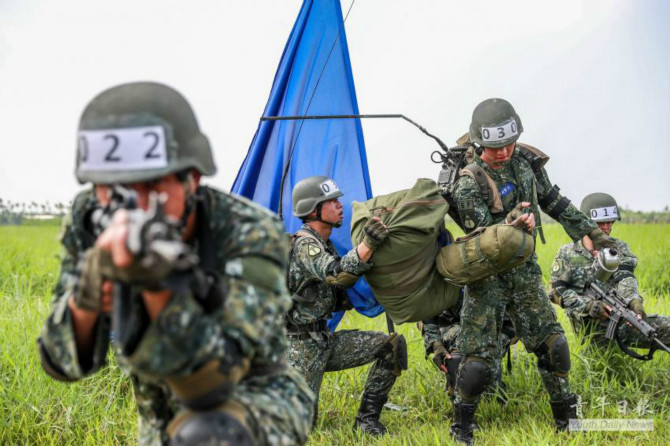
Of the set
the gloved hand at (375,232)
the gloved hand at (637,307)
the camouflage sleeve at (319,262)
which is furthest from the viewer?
the gloved hand at (637,307)

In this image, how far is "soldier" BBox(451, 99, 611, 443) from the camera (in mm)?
4863

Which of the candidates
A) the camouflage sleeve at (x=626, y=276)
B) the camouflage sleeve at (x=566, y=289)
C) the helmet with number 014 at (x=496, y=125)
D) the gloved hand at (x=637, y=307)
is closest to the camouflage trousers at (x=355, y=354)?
the helmet with number 014 at (x=496, y=125)

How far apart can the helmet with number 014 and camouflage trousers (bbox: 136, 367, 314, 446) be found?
2.90 metres

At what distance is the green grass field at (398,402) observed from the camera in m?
4.68

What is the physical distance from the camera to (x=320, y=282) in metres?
5.04

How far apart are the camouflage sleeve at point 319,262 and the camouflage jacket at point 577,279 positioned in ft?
7.95

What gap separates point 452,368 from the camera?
18.2 feet

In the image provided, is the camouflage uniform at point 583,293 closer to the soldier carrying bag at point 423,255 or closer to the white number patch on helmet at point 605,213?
the white number patch on helmet at point 605,213

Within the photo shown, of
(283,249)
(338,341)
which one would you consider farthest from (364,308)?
(283,249)

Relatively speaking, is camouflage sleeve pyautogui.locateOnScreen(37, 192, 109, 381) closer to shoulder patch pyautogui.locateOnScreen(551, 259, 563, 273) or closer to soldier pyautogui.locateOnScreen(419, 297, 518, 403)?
soldier pyautogui.locateOnScreen(419, 297, 518, 403)

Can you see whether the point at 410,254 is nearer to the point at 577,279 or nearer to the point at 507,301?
the point at 507,301

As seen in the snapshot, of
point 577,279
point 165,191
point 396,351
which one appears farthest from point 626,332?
point 165,191

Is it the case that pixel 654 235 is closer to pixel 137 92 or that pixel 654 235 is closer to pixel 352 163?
pixel 352 163

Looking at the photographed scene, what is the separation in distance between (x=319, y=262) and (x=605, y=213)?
3200 millimetres
